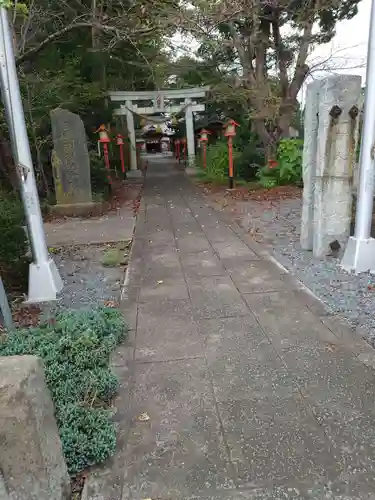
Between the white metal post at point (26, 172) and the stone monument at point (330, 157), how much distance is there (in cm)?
323

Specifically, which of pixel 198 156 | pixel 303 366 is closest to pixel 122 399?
pixel 303 366

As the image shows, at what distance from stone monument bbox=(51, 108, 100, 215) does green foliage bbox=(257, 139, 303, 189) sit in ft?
18.3

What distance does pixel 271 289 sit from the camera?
409 centimetres

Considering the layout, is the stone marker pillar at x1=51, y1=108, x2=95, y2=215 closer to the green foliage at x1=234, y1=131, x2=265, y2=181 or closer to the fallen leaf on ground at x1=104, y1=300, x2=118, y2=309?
the fallen leaf on ground at x1=104, y1=300, x2=118, y2=309

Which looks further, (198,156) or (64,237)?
(198,156)

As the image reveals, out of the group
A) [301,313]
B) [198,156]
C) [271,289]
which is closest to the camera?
[301,313]

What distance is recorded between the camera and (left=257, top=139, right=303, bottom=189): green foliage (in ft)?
38.8

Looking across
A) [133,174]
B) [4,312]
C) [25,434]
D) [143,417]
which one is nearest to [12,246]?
[4,312]

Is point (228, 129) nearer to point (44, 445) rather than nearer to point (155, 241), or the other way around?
point (155, 241)

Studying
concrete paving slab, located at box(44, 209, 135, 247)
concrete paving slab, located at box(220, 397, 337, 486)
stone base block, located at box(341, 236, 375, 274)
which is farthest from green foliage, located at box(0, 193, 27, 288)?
stone base block, located at box(341, 236, 375, 274)

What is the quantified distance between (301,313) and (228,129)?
8632 millimetres

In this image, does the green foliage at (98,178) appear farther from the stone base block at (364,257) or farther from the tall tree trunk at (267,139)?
the stone base block at (364,257)

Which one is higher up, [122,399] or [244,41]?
[244,41]

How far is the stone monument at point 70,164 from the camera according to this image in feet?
27.8
